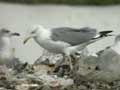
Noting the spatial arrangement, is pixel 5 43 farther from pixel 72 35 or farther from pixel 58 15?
pixel 58 15

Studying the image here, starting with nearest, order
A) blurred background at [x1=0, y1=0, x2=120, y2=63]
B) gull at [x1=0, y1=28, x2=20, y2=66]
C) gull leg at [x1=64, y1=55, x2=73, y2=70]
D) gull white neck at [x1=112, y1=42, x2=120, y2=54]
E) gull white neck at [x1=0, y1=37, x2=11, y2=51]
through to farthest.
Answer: gull white neck at [x1=112, y1=42, x2=120, y2=54], gull leg at [x1=64, y1=55, x2=73, y2=70], gull at [x1=0, y1=28, x2=20, y2=66], gull white neck at [x1=0, y1=37, x2=11, y2=51], blurred background at [x1=0, y1=0, x2=120, y2=63]

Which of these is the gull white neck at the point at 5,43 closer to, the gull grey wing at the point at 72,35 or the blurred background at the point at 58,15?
the gull grey wing at the point at 72,35

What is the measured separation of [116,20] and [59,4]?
1.80 m

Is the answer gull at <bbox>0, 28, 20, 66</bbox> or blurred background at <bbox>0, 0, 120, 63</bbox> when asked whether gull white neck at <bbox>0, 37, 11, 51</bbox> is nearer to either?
gull at <bbox>0, 28, 20, 66</bbox>

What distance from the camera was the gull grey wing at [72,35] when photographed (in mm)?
4223

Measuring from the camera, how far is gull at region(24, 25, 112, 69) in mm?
4207

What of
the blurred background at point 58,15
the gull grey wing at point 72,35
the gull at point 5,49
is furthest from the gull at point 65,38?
the blurred background at point 58,15

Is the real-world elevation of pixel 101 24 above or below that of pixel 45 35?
below

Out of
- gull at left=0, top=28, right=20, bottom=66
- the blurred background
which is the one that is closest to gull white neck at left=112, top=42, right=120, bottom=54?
gull at left=0, top=28, right=20, bottom=66

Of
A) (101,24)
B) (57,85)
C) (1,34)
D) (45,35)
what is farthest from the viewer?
(101,24)

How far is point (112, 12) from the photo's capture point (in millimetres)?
9016

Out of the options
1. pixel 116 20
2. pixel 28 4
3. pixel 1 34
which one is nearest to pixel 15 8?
pixel 28 4

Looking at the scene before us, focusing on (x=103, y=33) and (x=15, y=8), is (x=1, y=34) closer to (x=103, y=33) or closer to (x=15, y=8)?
(x=103, y=33)

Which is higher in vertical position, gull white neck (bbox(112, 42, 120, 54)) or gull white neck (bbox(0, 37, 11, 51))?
gull white neck (bbox(112, 42, 120, 54))
